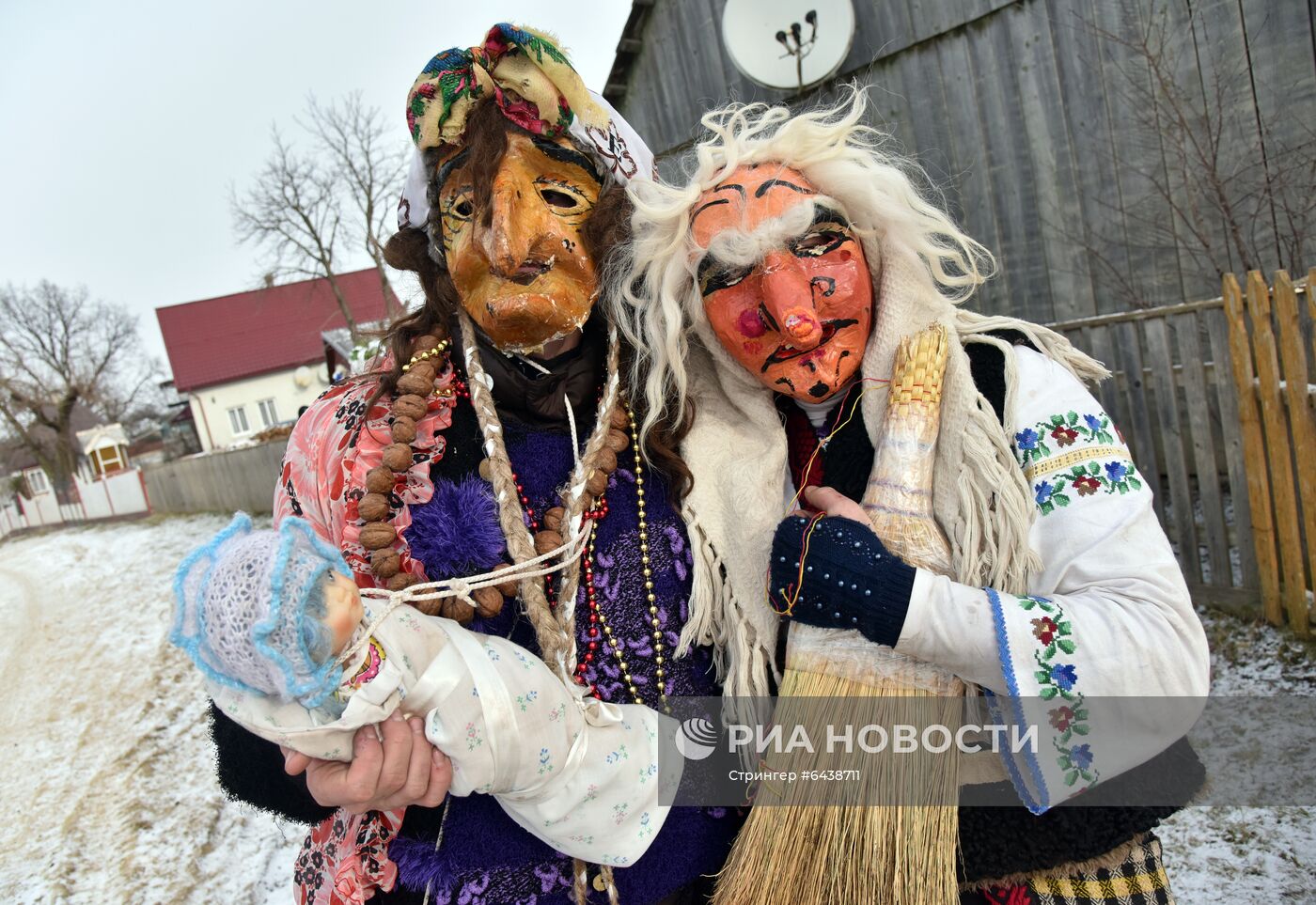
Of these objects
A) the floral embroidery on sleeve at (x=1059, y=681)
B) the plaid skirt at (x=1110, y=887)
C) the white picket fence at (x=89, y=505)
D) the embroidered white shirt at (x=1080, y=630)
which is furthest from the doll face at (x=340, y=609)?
the white picket fence at (x=89, y=505)

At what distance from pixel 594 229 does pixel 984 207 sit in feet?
14.4

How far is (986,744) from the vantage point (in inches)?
52.6

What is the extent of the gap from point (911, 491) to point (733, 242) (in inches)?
21.0

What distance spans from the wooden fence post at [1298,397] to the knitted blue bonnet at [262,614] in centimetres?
399

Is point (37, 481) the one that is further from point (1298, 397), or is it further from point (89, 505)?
point (1298, 397)

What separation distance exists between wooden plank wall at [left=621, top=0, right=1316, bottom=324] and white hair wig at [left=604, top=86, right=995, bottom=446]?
247cm

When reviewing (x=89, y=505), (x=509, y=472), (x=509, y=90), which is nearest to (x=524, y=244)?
(x=509, y=90)

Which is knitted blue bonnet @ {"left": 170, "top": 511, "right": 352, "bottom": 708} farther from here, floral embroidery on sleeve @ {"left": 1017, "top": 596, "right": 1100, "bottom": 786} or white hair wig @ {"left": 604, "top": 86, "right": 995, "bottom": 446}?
floral embroidery on sleeve @ {"left": 1017, "top": 596, "right": 1100, "bottom": 786}

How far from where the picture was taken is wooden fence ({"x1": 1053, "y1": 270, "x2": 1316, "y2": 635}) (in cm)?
348

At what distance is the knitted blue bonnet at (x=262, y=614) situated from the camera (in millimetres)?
879

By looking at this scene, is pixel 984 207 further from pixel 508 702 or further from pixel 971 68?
pixel 508 702

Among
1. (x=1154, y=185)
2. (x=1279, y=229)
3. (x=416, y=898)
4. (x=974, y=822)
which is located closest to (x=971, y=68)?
(x=1154, y=185)

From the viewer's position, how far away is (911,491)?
133 cm

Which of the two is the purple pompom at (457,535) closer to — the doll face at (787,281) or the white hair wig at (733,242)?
the white hair wig at (733,242)
